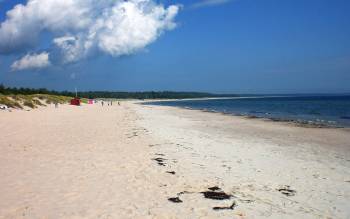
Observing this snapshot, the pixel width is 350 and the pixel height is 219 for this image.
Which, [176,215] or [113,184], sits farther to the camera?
[113,184]

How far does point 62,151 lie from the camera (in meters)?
11.9

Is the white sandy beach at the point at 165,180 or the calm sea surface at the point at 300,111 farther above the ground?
the white sandy beach at the point at 165,180

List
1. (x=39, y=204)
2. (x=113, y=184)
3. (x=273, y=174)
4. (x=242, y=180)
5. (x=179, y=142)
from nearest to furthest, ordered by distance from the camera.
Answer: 1. (x=39, y=204)
2. (x=113, y=184)
3. (x=242, y=180)
4. (x=273, y=174)
5. (x=179, y=142)

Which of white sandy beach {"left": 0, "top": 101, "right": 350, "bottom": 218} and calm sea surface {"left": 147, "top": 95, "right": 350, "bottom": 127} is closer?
Result: white sandy beach {"left": 0, "top": 101, "right": 350, "bottom": 218}

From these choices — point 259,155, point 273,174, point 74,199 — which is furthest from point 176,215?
point 259,155

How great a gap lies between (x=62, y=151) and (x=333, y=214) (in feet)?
28.4

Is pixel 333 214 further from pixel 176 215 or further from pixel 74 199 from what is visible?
pixel 74 199

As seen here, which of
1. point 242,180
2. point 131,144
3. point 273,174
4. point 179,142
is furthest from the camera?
point 179,142

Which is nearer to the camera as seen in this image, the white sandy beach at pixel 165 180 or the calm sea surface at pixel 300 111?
the white sandy beach at pixel 165 180

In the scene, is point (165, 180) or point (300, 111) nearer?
point (165, 180)

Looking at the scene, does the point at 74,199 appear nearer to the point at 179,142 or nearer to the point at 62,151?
the point at 62,151

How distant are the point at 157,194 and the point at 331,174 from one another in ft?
16.2

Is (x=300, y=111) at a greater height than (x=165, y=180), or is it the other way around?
(x=165, y=180)

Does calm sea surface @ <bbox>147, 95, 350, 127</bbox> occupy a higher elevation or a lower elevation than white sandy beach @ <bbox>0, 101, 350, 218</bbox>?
lower
